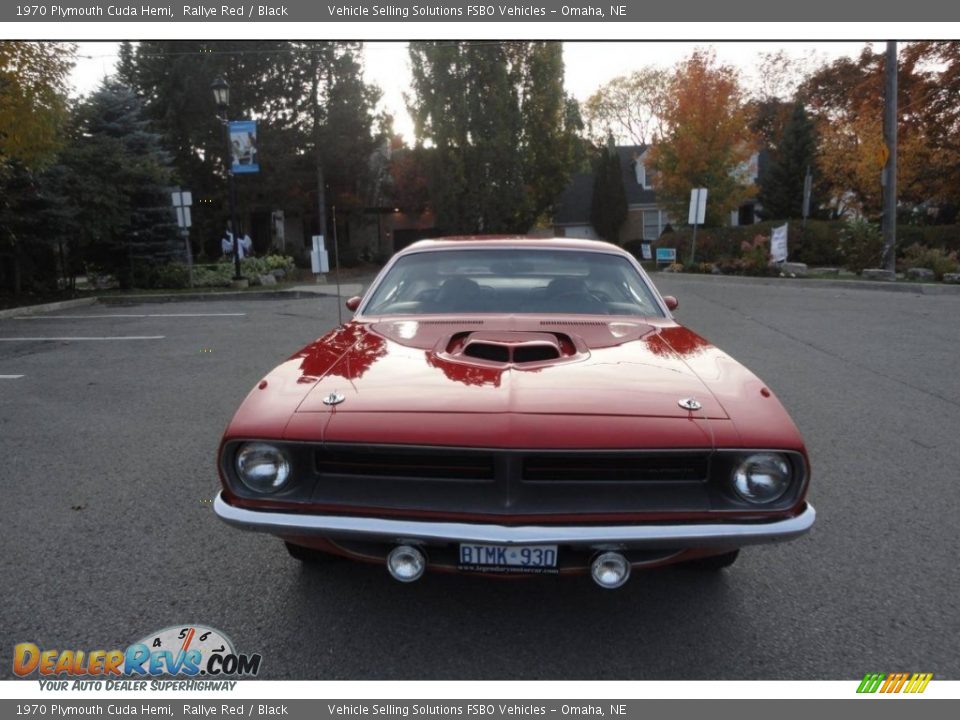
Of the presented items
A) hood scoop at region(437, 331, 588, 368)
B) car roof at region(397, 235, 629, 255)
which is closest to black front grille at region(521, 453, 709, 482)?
hood scoop at region(437, 331, 588, 368)

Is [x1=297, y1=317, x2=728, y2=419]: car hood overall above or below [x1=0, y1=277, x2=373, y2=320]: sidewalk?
above

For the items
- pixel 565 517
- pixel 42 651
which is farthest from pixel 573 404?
pixel 42 651

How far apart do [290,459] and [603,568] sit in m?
1.09

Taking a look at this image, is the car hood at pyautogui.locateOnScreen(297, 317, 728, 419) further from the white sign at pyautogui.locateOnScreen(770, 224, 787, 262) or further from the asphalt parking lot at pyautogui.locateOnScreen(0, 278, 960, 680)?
the white sign at pyautogui.locateOnScreen(770, 224, 787, 262)

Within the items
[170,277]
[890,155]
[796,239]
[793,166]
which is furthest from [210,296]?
[793,166]

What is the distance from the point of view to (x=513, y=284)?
13.5ft

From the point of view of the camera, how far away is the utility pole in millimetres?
16703

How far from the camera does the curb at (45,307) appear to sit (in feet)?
44.6

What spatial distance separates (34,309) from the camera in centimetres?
1431

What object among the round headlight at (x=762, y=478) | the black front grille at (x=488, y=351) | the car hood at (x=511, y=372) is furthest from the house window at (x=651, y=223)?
the round headlight at (x=762, y=478)

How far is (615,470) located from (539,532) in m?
0.35

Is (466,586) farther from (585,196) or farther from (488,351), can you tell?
(585,196)

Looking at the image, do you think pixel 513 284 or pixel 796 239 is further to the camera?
pixel 796 239

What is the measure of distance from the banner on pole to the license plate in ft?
62.9
